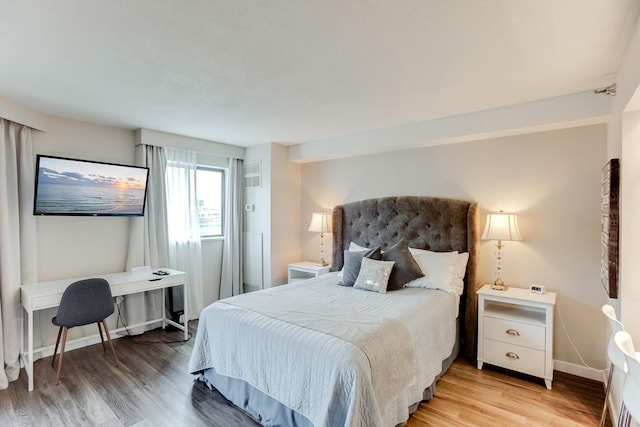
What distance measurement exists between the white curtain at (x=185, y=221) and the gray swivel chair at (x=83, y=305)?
1.14 m

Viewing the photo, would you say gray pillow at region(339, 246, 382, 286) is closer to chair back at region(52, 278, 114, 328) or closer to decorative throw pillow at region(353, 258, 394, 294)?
decorative throw pillow at region(353, 258, 394, 294)

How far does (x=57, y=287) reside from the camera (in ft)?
9.88

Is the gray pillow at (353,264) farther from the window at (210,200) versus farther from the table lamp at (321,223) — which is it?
the window at (210,200)

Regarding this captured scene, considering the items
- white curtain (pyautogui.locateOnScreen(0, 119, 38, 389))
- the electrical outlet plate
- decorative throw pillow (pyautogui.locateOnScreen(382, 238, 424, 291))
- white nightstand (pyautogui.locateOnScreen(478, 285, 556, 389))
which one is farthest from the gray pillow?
white curtain (pyautogui.locateOnScreen(0, 119, 38, 389))

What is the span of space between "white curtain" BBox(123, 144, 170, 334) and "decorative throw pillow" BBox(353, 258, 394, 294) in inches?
101

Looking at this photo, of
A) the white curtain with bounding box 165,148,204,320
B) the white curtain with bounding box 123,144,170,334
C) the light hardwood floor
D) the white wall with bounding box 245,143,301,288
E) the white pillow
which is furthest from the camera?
the white wall with bounding box 245,143,301,288

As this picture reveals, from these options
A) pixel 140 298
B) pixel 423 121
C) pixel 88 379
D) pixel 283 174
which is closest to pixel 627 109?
pixel 423 121

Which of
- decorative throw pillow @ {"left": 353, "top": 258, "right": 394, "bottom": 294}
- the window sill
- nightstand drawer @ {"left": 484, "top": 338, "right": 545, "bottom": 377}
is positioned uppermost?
the window sill

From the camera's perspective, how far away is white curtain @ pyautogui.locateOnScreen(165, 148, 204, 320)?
4.18 m

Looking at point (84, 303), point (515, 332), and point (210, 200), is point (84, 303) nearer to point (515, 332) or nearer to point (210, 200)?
point (210, 200)

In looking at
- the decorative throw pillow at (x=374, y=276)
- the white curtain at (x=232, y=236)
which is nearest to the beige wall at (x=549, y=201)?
the decorative throw pillow at (x=374, y=276)

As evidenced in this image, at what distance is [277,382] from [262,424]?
16.9 inches

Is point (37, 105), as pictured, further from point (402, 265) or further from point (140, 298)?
point (402, 265)

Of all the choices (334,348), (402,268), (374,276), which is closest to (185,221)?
(374,276)
